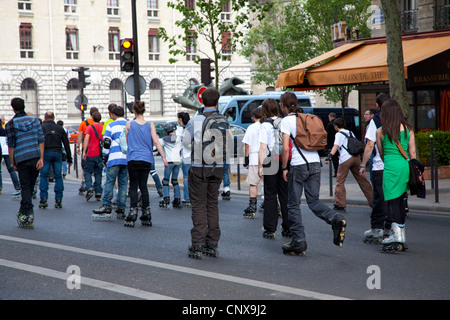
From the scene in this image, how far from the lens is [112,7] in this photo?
52.7 meters

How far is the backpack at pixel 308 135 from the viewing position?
24.2ft

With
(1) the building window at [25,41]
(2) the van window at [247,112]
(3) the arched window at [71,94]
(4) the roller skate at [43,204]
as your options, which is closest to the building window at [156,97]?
(3) the arched window at [71,94]

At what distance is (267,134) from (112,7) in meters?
46.8

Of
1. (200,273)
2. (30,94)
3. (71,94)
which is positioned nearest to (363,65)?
(200,273)

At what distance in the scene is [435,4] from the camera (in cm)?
1956

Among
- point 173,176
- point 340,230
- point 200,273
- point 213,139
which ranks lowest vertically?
point 200,273

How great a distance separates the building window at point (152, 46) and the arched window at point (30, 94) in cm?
961

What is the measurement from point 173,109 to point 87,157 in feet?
134

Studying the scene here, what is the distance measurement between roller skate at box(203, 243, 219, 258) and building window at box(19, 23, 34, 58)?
44513mm

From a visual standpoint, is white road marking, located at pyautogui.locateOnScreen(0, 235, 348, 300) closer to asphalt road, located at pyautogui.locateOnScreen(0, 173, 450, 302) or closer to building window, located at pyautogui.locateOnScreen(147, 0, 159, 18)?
asphalt road, located at pyautogui.locateOnScreen(0, 173, 450, 302)

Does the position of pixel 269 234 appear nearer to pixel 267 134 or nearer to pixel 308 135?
pixel 267 134
